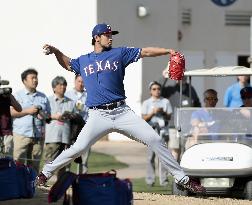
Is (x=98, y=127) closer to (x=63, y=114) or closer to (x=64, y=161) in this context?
(x=64, y=161)

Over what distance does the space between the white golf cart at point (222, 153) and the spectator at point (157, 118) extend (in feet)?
10.2

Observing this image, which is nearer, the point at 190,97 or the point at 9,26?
the point at 190,97

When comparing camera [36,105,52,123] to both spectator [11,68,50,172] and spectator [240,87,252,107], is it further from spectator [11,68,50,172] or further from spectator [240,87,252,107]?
spectator [240,87,252,107]

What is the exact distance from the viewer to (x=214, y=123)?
15633mm

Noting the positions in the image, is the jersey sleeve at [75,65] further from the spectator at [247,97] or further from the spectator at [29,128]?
the spectator at [29,128]

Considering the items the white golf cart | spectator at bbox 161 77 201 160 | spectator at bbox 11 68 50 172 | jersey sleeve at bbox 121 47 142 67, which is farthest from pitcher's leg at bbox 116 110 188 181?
spectator at bbox 161 77 201 160

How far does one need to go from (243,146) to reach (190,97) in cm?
322

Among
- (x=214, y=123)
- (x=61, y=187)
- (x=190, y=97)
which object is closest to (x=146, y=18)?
(x=190, y=97)

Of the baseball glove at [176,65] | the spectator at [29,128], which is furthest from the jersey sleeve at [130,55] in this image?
the spectator at [29,128]

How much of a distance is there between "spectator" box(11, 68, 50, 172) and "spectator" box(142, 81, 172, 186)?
2.30 meters

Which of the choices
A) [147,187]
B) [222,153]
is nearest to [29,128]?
[147,187]

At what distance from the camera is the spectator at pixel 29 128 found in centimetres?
1688

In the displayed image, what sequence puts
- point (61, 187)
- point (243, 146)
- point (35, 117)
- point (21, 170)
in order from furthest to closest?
point (35, 117) → point (243, 146) → point (21, 170) → point (61, 187)

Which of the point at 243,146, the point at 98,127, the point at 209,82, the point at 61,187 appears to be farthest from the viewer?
the point at 209,82
